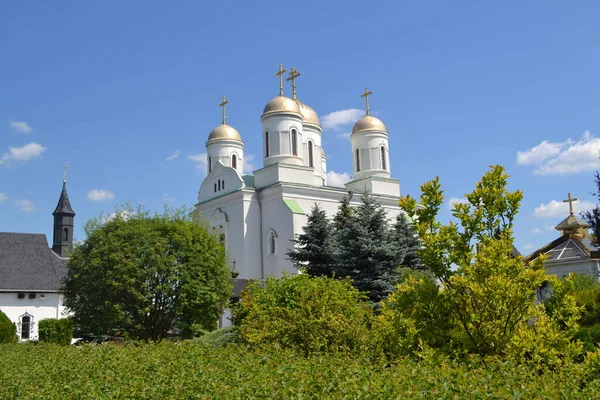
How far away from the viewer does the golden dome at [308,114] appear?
43656mm

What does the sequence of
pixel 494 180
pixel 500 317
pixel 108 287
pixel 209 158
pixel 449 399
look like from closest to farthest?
pixel 449 399, pixel 500 317, pixel 494 180, pixel 108 287, pixel 209 158

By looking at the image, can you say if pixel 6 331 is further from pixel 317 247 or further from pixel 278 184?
pixel 278 184

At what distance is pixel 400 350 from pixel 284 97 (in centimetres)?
3348

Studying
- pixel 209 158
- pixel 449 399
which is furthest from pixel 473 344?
pixel 209 158

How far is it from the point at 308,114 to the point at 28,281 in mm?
20937

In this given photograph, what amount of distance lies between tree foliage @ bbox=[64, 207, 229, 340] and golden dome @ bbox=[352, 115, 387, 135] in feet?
75.3

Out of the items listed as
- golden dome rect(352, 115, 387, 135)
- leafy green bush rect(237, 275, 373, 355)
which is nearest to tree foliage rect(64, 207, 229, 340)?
leafy green bush rect(237, 275, 373, 355)

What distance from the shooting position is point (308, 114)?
44.0 meters

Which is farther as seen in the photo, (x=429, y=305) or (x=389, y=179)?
(x=389, y=179)

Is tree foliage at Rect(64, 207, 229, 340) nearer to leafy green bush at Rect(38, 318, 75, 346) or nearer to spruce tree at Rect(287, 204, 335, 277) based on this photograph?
leafy green bush at Rect(38, 318, 75, 346)

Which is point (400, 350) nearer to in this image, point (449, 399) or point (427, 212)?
point (427, 212)

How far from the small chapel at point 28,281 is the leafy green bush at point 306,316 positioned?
2280 centimetres

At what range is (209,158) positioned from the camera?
43719 millimetres

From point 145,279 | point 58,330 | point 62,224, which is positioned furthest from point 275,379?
point 62,224
